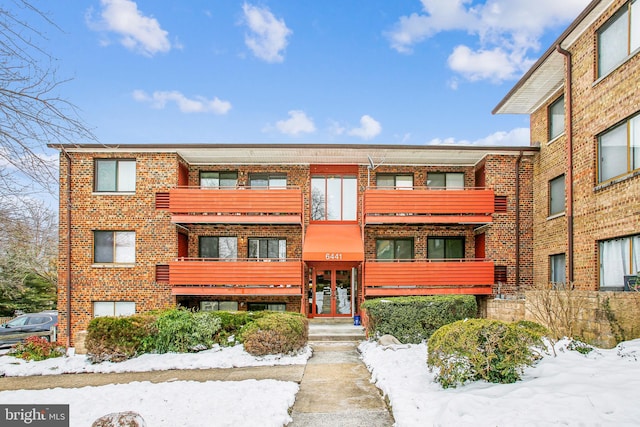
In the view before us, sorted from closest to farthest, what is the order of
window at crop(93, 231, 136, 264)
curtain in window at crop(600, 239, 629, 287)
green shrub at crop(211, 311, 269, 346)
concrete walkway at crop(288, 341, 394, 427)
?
concrete walkway at crop(288, 341, 394, 427), curtain in window at crop(600, 239, 629, 287), green shrub at crop(211, 311, 269, 346), window at crop(93, 231, 136, 264)

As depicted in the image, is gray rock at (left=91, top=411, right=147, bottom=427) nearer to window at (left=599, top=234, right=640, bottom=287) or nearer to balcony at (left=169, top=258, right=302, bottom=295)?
window at (left=599, top=234, right=640, bottom=287)

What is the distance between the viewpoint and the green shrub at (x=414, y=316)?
49.5 ft

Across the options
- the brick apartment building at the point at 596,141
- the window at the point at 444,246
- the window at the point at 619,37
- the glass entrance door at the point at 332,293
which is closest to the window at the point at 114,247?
the glass entrance door at the point at 332,293

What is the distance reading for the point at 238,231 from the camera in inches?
821

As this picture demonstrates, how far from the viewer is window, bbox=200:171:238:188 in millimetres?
21172

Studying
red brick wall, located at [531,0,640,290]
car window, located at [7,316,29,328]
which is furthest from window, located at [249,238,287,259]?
red brick wall, located at [531,0,640,290]

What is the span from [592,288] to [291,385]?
31.3 ft

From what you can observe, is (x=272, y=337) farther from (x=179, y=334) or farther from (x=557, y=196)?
Result: (x=557, y=196)

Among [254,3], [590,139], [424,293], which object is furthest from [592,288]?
[254,3]

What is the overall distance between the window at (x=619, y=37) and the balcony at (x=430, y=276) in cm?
826

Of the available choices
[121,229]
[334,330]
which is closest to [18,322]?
[121,229]

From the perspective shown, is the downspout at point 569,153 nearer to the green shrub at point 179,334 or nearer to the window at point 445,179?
the window at point 445,179

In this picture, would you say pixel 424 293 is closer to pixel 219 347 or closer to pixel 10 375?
pixel 219 347

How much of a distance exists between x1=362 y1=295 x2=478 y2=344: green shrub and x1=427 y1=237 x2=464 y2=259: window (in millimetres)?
5618
